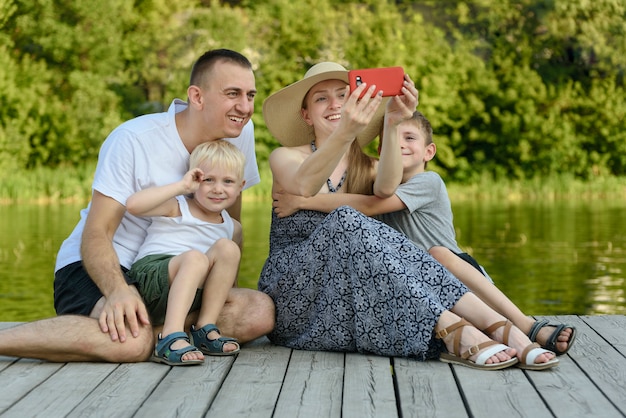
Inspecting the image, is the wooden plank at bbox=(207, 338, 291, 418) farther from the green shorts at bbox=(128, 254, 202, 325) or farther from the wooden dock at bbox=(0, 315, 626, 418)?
the green shorts at bbox=(128, 254, 202, 325)

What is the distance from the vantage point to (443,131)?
2353 cm

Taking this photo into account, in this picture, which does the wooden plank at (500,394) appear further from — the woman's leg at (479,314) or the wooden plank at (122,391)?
the wooden plank at (122,391)

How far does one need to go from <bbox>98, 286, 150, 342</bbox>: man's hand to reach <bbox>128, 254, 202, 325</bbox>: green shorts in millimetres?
92

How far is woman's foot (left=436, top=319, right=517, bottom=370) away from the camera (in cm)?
354

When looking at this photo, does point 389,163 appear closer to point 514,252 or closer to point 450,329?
point 450,329

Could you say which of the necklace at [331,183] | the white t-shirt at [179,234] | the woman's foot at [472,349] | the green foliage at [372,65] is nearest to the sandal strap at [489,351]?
the woman's foot at [472,349]

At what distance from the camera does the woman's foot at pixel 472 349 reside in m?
3.54

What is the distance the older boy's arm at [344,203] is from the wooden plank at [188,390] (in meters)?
0.71

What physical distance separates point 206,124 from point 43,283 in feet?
16.7

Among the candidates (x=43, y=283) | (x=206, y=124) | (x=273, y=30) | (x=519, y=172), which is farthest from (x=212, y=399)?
(x=273, y=30)

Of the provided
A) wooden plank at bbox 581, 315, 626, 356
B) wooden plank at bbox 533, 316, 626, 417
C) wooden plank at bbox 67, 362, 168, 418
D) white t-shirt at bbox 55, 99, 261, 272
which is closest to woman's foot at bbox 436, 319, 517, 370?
wooden plank at bbox 533, 316, 626, 417

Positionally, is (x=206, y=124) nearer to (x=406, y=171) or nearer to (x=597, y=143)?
(x=406, y=171)

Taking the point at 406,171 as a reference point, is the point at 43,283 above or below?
below

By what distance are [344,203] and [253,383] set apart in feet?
3.39
